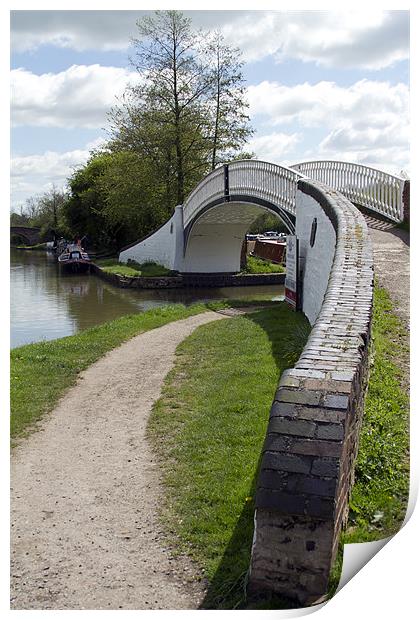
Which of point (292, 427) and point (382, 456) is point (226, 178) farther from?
point (292, 427)

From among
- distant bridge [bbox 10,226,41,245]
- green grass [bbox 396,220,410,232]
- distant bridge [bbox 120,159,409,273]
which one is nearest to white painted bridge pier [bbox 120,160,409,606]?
green grass [bbox 396,220,410,232]

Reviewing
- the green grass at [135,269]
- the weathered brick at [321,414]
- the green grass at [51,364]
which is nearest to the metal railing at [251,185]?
the green grass at [135,269]

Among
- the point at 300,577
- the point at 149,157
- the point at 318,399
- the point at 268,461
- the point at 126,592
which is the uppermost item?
the point at 149,157

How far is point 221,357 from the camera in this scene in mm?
10055

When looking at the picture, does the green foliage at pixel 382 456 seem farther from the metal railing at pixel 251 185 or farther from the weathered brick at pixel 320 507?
the metal railing at pixel 251 185

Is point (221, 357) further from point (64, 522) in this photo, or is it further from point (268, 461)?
point (268, 461)

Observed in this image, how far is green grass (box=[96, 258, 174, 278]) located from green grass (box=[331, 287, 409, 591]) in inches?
804

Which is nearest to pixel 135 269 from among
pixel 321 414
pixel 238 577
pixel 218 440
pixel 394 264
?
pixel 394 264

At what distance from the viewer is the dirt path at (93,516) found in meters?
3.89

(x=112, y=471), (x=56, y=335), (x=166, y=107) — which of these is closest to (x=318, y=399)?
(x=112, y=471)

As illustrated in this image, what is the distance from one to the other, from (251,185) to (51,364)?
9574 mm

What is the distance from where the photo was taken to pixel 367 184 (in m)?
12.8

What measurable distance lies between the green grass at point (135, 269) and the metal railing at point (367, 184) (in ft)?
39.4

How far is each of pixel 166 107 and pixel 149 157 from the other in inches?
94.2
